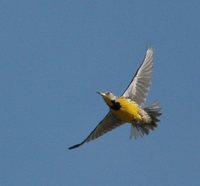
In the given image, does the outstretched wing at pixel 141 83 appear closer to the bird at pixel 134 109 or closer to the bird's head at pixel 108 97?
the bird at pixel 134 109

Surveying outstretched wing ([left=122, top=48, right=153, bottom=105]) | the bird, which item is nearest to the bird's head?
the bird

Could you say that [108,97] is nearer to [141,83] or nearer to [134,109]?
[134,109]

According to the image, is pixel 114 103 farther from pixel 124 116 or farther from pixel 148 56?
pixel 148 56

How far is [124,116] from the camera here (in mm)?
29703

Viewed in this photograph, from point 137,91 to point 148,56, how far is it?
1136 mm

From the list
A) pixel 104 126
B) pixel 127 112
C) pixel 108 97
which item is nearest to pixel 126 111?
pixel 127 112

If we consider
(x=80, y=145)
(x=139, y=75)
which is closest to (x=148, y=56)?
(x=139, y=75)

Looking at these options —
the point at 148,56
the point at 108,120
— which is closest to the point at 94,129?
the point at 108,120

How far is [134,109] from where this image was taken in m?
29.8

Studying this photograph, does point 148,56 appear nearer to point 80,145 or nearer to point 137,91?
point 137,91

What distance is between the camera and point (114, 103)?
96.8ft

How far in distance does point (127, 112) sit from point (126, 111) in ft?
0.13

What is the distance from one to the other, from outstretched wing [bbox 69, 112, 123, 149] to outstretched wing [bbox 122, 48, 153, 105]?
27.8 inches

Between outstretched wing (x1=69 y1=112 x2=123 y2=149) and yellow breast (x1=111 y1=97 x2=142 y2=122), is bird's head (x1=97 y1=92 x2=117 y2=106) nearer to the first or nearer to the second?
yellow breast (x1=111 y1=97 x2=142 y2=122)
